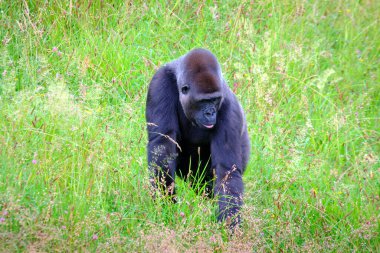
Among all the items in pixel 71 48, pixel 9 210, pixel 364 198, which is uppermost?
pixel 71 48

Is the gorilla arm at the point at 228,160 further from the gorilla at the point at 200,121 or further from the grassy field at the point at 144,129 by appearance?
the grassy field at the point at 144,129

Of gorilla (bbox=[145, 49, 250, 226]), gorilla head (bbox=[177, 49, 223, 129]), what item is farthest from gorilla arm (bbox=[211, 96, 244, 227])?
gorilla head (bbox=[177, 49, 223, 129])

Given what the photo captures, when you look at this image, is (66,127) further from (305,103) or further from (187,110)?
(305,103)

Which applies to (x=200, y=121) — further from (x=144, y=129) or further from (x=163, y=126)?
(x=144, y=129)

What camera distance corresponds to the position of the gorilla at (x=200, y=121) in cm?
445

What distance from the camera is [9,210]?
3.43 meters

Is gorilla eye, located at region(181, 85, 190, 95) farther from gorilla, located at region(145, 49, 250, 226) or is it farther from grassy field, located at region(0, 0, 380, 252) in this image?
grassy field, located at region(0, 0, 380, 252)

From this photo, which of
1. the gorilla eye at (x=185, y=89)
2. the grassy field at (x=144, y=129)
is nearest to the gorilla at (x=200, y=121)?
the gorilla eye at (x=185, y=89)

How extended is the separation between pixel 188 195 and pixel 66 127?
37.3 inches

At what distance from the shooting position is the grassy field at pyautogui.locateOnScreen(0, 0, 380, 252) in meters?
3.86

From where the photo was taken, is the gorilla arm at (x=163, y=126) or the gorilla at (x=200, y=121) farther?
the gorilla arm at (x=163, y=126)

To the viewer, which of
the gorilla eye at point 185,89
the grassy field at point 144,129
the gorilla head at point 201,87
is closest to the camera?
the grassy field at point 144,129

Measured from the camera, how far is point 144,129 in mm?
5215

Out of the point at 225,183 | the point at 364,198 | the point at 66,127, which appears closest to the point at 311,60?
the point at 364,198
